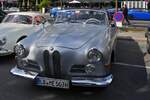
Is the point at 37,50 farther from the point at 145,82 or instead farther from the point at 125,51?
→ the point at 125,51

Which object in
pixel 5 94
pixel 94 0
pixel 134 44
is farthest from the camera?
pixel 94 0

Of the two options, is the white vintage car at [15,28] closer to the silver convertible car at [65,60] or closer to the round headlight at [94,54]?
the silver convertible car at [65,60]

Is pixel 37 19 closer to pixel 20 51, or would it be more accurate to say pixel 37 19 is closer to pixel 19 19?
pixel 19 19

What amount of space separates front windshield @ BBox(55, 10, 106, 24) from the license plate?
2367mm

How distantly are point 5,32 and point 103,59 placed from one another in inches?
159

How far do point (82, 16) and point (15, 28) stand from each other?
2527 millimetres

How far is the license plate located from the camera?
5.47 m

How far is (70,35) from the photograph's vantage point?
6.18 meters

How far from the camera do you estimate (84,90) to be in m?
6.15

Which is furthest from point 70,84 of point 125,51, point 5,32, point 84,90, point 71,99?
point 125,51

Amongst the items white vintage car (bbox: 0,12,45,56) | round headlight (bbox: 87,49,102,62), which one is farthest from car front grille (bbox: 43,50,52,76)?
white vintage car (bbox: 0,12,45,56)

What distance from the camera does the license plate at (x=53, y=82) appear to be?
5.47 m

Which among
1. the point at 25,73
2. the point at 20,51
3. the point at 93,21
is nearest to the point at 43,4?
the point at 93,21

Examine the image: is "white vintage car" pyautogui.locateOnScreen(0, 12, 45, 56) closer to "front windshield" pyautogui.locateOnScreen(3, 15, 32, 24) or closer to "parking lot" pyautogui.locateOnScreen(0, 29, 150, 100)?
"front windshield" pyautogui.locateOnScreen(3, 15, 32, 24)
